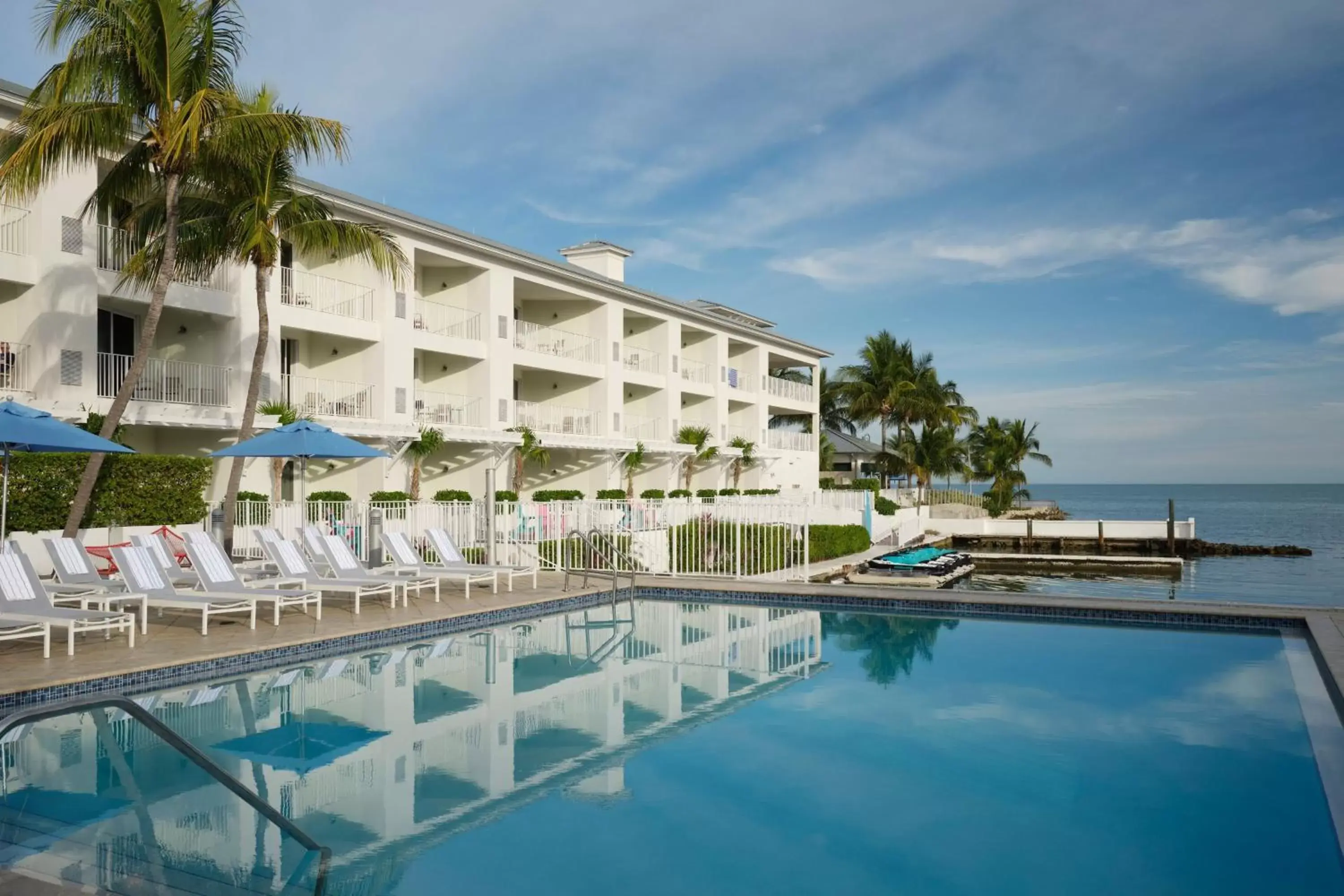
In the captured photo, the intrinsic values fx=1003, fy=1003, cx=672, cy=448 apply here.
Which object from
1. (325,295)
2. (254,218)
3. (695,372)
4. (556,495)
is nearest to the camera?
(254,218)

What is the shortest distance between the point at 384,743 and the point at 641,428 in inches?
1113

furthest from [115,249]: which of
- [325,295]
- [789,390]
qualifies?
[789,390]

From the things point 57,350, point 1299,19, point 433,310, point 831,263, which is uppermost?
point 1299,19

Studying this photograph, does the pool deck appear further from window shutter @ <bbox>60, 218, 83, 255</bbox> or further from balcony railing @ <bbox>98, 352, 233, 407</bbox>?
window shutter @ <bbox>60, 218, 83, 255</bbox>

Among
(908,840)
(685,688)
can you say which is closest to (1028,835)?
(908,840)

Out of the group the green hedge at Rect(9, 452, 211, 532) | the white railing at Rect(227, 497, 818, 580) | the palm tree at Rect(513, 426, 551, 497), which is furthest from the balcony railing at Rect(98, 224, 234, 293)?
the palm tree at Rect(513, 426, 551, 497)

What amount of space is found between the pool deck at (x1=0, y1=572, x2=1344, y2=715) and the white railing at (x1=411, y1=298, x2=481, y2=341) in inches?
507

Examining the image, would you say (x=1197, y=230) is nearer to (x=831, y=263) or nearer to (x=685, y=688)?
(x=831, y=263)

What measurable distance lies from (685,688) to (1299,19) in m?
21.1

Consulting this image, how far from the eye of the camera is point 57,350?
59.8 feet

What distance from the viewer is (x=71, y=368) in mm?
18438

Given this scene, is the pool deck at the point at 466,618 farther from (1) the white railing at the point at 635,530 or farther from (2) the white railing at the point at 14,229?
(2) the white railing at the point at 14,229

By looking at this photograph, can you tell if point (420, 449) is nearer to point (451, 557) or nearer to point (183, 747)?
point (451, 557)

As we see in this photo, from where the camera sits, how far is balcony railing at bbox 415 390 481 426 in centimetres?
2666
